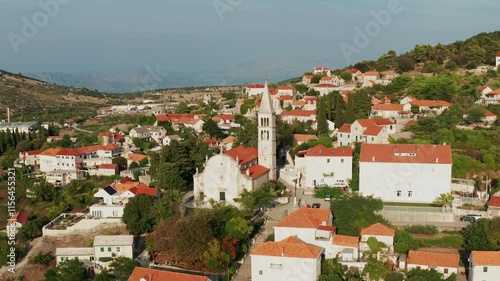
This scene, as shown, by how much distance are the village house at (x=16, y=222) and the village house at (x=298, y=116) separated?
28155mm

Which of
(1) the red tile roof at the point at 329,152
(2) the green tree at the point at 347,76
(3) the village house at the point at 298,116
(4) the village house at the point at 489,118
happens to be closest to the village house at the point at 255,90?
(2) the green tree at the point at 347,76

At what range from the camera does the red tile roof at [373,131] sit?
4325 centimetres

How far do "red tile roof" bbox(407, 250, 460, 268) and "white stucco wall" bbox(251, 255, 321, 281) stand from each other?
16.5ft

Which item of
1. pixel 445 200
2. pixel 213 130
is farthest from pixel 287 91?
pixel 445 200

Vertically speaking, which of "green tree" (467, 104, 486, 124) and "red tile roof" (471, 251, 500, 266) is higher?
"green tree" (467, 104, 486, 124)

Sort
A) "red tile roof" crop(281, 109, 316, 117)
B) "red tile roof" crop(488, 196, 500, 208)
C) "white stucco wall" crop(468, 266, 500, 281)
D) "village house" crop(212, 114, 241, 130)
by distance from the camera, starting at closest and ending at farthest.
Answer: "white stucco wall" crop(468, 266, 500, 281), "red tile roof" crop(488, 196, 500, 208), "red tile roof" crop(281, 109, 316, 117), "village house" crop(212, 114, 241, 130)

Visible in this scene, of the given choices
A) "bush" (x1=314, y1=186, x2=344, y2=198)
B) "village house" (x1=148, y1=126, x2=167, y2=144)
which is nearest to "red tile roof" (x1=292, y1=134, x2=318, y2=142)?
"bush" (x1=314, y1=186, x2=344, y2=198)

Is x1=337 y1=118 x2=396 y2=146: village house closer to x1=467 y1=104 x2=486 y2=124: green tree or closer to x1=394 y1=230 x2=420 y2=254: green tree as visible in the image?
x1=467 y1=104 x2=486 y2=124: green tree

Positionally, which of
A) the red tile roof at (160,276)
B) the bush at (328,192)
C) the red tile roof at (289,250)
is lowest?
the red tile roof at (160,276)

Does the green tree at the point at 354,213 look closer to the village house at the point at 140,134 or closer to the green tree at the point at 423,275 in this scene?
the green tree at the point at 423,275

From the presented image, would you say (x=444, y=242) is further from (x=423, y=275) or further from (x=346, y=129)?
(x=346, y=129)

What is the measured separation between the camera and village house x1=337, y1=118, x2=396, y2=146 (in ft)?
142

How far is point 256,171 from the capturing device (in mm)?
39000

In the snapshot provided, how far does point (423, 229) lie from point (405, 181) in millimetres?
4658
